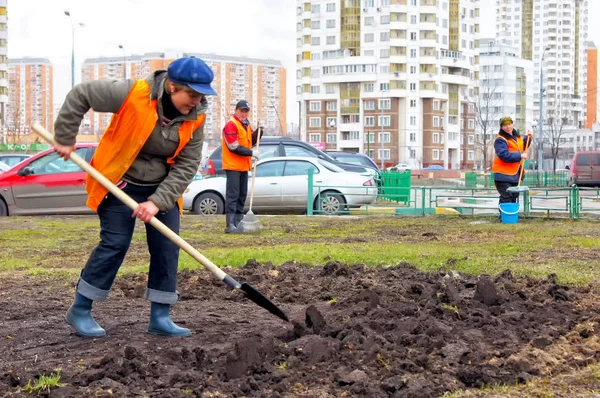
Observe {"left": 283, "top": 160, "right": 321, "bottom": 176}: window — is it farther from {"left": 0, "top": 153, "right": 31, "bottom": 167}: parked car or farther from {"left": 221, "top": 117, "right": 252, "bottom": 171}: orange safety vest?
{"left": 0, "top": 153, "right": 31, "bottom": 167}: parked car

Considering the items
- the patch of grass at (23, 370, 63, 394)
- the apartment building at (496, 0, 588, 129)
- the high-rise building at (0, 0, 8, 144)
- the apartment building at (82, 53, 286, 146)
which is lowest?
the patch of grass at (23, 370, 63, 394)

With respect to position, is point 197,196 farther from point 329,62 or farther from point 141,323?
point 329,62

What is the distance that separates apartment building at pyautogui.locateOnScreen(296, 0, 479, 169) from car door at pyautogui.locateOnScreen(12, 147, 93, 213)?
299 ft

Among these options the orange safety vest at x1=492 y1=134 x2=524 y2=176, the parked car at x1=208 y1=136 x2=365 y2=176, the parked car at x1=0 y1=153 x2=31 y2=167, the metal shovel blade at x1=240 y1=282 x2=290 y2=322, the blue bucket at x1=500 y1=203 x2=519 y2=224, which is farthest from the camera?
the parked car at x1=0 y1=153 x2=31 y2=167

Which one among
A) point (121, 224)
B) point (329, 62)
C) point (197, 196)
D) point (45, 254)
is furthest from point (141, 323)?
point (329, 62)

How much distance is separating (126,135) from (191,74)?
1.80ft

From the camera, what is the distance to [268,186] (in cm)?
2003

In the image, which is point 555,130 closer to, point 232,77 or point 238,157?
point 238,157

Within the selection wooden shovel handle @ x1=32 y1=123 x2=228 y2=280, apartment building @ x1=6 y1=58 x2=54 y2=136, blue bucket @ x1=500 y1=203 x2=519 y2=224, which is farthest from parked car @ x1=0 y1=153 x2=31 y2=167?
apartment building @ x1=6 y1=58 x2=54 y2=136

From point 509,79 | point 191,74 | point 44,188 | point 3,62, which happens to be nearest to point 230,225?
point 44,188

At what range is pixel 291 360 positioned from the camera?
16.0 feet

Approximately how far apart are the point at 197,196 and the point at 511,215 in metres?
6.98

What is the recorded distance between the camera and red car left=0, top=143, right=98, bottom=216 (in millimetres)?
18188

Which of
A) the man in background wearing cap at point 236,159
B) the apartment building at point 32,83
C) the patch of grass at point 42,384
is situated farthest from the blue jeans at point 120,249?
the apartment building at point 32,83
